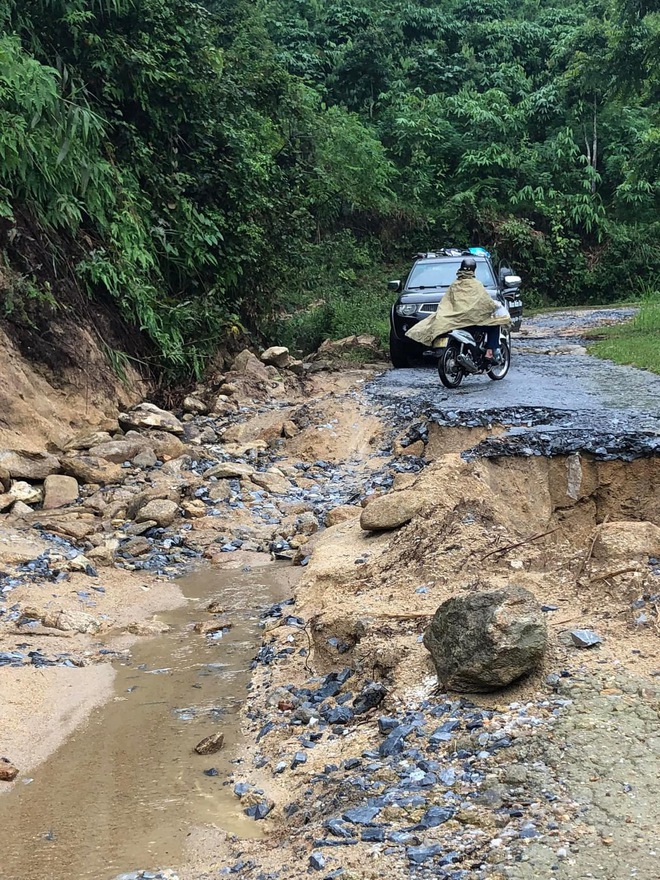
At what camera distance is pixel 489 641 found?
3.76 meters

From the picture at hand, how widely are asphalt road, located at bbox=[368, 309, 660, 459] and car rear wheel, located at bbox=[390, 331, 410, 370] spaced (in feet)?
1.15

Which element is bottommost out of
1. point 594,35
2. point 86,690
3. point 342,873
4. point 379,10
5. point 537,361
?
point 537,361

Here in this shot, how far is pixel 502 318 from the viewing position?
Result: 10688 mm

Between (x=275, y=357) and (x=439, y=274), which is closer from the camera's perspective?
(x=275, y=357)

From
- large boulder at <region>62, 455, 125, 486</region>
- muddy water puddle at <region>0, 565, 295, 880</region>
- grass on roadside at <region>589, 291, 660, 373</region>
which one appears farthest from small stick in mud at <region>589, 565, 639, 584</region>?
grass on roadside at <region>589, 291, 660, 373</region>

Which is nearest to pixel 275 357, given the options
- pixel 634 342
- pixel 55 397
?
pixel 55 397

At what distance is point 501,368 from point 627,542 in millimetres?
6869

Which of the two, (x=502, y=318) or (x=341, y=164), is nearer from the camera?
(x=502, y=318)

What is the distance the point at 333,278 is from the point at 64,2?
10.8 metres

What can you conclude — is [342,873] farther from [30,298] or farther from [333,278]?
[333,278]

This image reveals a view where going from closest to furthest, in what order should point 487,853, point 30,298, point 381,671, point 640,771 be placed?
point 487,853 < point 640,771 < point 381,671 < point 30,298

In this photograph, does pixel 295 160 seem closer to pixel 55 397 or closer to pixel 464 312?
pixel 464 312

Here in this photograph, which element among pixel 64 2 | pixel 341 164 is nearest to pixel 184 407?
pixel 64 2

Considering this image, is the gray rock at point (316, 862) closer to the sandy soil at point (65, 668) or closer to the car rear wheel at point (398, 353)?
the sandy soil at point (65, 668)
